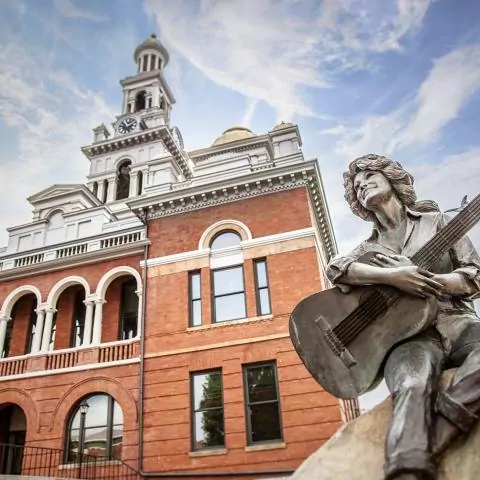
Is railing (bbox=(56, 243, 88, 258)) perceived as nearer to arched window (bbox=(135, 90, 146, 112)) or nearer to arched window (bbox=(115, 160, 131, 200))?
arched window (bbox=(115, 160, 131, 200))

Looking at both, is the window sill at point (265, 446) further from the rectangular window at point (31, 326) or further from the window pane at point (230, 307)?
the rectangular window at point (31, 326)

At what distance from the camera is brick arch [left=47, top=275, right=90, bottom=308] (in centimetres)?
1917

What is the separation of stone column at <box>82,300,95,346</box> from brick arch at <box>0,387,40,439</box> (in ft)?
9.16

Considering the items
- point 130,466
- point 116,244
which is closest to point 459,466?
point 130,466

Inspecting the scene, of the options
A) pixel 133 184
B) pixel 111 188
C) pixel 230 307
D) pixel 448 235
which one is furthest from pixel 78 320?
pixel 448 235

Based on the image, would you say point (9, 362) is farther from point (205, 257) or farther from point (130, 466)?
point (205, 257)

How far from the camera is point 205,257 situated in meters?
17.4

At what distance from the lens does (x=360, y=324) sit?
250 cm

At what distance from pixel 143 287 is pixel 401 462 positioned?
54.1 ft

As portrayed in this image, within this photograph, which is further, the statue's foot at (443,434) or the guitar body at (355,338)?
the guitar body at (355,338)

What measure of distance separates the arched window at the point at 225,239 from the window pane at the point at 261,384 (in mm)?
4794

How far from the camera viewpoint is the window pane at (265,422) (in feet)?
46.5

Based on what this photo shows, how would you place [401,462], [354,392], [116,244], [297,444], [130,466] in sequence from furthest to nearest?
[116,244] < [130,466] < [297,444] < [354,392] < [401,462]

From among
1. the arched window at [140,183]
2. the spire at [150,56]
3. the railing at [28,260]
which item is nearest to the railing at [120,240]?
the railing at [28,260]
